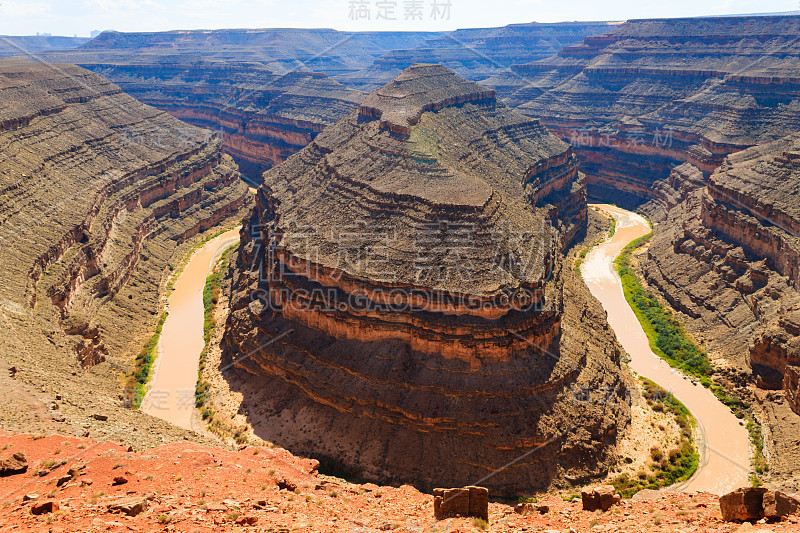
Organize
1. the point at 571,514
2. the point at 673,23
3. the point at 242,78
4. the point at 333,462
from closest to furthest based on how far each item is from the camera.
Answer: the point at 571,514, the point at 333,462, the point at 673,23, the point at 242,78

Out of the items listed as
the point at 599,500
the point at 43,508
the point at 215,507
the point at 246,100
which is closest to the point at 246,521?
the point at 215,507

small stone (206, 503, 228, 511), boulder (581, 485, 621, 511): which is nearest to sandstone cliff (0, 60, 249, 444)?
small stone (206, 503, 228, 511)

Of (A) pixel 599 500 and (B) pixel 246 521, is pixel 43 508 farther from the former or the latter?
(A) pixel 599 500

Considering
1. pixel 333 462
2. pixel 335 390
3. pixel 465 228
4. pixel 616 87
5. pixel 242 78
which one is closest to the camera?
pixel 333 462

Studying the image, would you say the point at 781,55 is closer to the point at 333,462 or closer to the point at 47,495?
the point at 333,462

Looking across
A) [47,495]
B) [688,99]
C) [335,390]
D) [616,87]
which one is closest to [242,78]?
[616,87]

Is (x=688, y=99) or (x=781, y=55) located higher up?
(x=781, y=55)

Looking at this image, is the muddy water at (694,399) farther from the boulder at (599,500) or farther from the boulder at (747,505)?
the boulder at (747,505)
